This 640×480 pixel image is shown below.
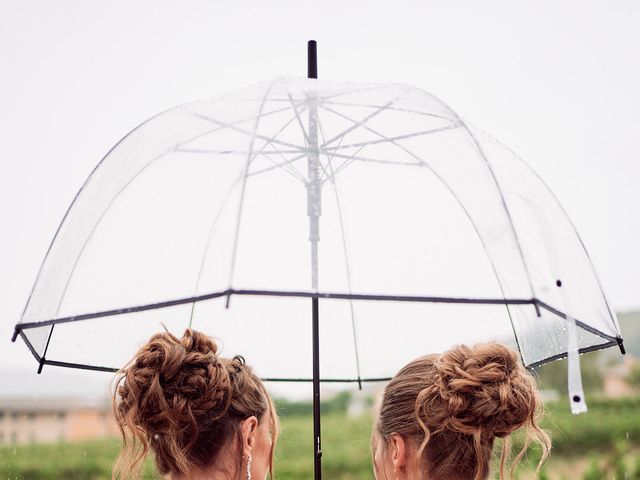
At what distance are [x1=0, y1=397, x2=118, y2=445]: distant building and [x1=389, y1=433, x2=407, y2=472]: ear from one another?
24.2ft

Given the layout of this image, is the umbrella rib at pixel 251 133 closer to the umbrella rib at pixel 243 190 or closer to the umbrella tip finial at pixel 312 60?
the umbrella rib at pixel 243 190

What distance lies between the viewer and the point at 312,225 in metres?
1.75

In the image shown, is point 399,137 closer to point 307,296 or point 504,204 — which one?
point 504,204

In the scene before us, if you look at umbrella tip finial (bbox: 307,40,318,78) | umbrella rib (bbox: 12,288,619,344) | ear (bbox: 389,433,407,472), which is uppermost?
umbrella tip finial (bbox: 307,40,318,78)

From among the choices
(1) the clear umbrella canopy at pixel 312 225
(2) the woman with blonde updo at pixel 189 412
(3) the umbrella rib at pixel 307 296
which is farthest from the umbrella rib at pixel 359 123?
(2) the woman with blonde updo at pixel 189 412

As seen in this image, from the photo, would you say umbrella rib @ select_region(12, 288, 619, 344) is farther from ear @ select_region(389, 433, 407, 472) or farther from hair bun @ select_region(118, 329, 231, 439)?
ear @ select_region(389, 433, 407, 472)

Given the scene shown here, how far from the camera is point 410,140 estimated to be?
192 cm

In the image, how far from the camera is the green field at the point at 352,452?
8328 mm

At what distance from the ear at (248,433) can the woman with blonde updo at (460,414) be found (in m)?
0.31

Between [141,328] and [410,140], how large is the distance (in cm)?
81

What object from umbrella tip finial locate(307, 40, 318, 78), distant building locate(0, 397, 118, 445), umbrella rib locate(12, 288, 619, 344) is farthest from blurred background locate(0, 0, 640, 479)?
umbrella rib locate(12, 288, 619, 344)

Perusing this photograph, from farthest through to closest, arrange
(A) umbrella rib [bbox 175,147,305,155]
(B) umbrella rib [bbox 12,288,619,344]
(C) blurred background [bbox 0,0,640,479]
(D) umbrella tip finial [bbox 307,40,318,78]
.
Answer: (C) blurred background [bbox 0,0,640,479] → (D) umbrella tip finial [bbox 307,40,318,78] → (A) umbrella rib [bbox 175,147,305,155] → (B) umbrella rib [bbox 12,288,619,344]

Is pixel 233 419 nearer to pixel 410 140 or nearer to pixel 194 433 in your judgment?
pixel 194 433

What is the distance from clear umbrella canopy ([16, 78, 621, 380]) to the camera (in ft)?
5.51
